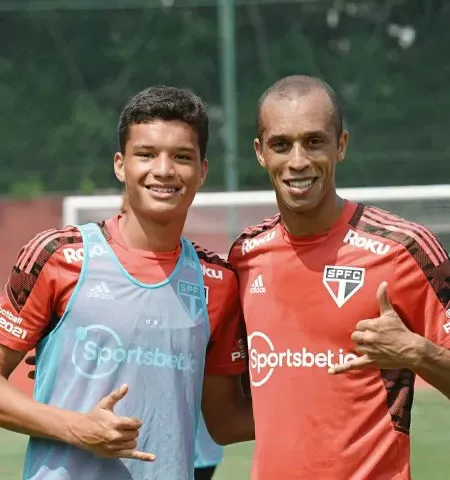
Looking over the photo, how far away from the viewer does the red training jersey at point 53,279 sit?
3227mm

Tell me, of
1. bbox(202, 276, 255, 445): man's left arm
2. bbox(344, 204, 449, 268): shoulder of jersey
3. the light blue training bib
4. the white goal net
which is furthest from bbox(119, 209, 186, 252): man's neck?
the white goal net

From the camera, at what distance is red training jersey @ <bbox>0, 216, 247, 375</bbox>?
10.6 feet

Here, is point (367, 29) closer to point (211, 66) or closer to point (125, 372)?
point (211, 66)

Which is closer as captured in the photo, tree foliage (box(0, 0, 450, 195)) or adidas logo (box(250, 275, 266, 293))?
adidas logo (box(250, 275, 266, 293))

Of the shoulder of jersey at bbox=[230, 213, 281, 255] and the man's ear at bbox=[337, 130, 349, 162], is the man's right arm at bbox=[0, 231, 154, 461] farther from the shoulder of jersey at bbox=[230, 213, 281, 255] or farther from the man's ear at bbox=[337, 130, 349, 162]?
the man's ear at bbox=[337, 130, 349, 162]

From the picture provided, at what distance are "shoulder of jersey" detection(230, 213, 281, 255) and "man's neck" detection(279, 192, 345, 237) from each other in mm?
124

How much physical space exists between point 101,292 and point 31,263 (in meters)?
0.22

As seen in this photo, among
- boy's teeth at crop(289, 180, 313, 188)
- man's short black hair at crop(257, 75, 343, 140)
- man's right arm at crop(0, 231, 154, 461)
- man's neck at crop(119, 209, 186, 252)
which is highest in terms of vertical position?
man's short black hair at crop(257, 75, 343, 140)

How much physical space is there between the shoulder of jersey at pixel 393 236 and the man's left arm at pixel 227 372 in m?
0.44

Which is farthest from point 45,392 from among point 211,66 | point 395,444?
point 211,66

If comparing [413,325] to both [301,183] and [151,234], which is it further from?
[151,234]

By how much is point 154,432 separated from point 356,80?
1247cm

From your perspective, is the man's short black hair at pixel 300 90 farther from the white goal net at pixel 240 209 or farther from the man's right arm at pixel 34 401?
the white goal net at pixel 240 209

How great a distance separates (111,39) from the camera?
607 inches
